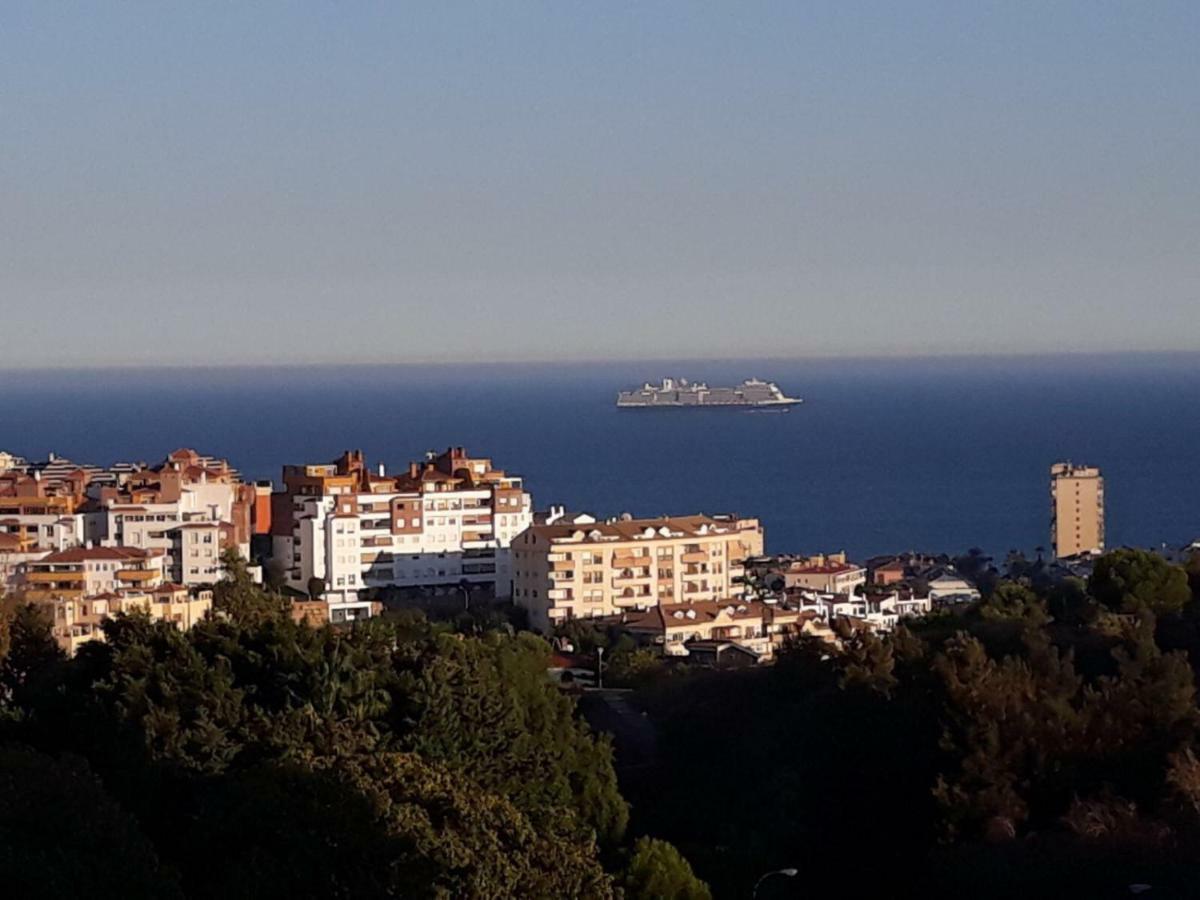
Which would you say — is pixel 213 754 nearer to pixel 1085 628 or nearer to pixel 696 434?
pixel 1085 628

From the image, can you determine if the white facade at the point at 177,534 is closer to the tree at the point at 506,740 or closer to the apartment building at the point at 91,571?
the apartment building at the point at 91,571

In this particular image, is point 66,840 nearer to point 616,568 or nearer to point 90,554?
point 90,554

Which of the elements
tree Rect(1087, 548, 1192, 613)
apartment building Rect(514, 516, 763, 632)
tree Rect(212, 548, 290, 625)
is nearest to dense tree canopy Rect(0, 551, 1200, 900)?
tree Rect(212, 548, 290, 625)

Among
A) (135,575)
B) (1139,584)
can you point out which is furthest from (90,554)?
(1139,584)

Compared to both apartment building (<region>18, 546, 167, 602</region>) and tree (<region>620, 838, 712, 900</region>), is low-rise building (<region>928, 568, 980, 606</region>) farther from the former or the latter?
tree (<region>620, 838, 712, 900</region>)

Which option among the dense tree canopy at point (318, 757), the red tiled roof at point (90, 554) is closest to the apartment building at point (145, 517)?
the red tiled roof at point (90, 554)

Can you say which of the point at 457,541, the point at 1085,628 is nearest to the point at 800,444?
the point at 457,541
